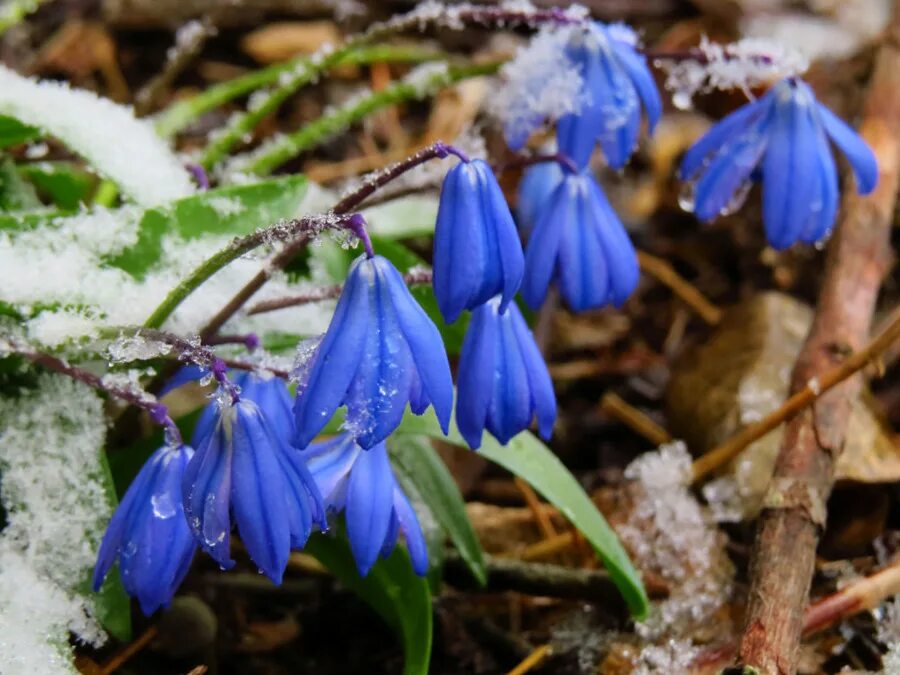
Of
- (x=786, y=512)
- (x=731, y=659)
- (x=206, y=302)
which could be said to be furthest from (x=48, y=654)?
(x=786, y=512)

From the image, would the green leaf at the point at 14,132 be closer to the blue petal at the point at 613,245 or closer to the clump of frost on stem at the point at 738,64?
the blue petal at the point at 613,245

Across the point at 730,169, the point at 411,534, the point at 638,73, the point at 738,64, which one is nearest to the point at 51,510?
the point at 411,534

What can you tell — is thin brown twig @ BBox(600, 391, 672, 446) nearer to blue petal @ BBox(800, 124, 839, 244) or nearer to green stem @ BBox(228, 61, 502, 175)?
blue petal @ BBox(800, 124, 839, 244)

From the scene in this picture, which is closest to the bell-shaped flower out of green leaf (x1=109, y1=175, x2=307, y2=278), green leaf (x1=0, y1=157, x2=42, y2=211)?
green leaf (x1=109, y1=175, x2=307, y2=278)

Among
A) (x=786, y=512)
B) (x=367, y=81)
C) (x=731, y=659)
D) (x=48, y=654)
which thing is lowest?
(x=731, y=659)

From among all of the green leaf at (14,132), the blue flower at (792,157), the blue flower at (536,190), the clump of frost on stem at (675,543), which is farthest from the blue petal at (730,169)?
the green leaf at (14,132)

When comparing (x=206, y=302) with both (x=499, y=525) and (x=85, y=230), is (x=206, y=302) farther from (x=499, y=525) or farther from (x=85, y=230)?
(x=499, y=525)

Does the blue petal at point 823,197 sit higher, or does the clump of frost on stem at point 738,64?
the clump of frost on stem at point 738,64
